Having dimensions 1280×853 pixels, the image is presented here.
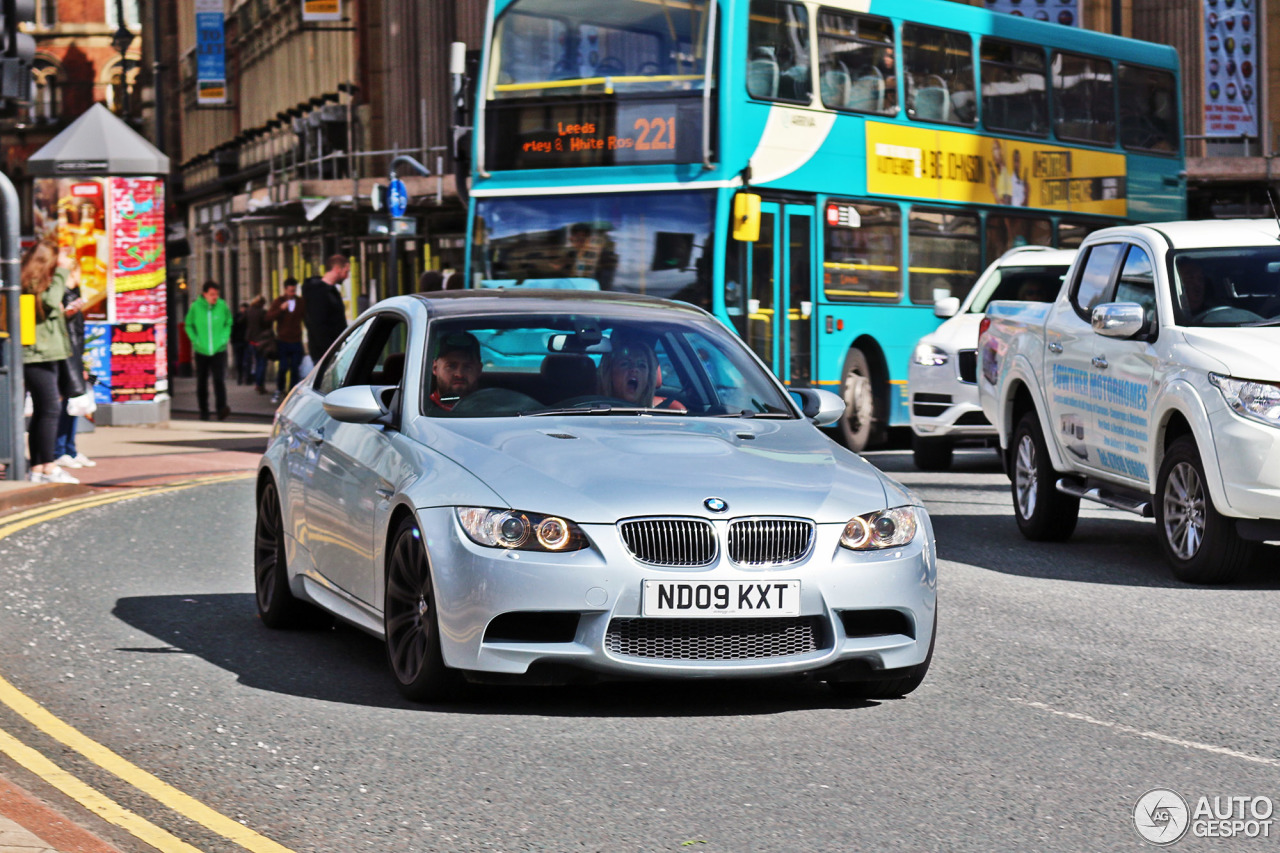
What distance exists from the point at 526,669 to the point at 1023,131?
15827 millimetres

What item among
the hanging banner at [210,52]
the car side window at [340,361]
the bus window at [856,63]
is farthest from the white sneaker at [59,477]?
the hanging banner at [210,52]

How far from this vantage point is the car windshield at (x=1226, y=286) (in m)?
10.2

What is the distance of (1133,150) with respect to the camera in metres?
22.9

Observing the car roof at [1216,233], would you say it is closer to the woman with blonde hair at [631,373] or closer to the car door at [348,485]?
the woman with blonde hair at [631,373]

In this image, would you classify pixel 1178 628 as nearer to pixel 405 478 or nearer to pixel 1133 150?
pixel 405 478

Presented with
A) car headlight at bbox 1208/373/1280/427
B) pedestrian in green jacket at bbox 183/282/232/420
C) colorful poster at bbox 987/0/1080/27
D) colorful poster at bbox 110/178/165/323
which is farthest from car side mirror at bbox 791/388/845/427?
colorful poster at bbox 987/0/1080/27

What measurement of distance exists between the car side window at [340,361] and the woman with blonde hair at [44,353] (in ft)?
25.0

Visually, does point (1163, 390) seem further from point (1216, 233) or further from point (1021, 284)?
point (1021, 284)

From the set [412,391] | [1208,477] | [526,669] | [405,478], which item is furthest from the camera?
[1208,477]

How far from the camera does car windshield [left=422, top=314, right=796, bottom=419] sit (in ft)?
24.3

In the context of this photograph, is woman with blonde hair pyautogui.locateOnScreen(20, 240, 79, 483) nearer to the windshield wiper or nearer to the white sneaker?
the white sneaker

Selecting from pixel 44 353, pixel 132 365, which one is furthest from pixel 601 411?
pixel 132 365

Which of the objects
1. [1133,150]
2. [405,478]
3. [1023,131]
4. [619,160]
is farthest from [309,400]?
[1133,150]

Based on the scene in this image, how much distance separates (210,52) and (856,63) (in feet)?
139
